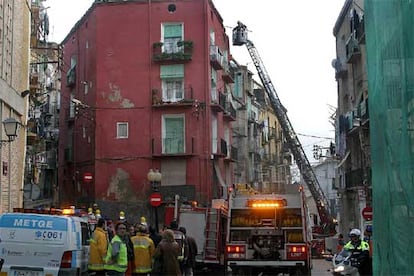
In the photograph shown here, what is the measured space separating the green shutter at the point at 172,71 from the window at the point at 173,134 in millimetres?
2261

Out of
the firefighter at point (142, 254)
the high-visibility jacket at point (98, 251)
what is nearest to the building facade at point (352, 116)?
the firefighter at point (142, 254)

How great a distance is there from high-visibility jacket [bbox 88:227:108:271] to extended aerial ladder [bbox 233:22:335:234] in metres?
25.3

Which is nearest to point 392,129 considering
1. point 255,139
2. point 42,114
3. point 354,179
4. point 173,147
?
point 173,147

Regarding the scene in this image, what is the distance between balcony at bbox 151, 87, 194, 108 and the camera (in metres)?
35.5

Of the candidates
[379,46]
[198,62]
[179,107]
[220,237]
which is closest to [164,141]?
[179,107]

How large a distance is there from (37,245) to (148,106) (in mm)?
24219

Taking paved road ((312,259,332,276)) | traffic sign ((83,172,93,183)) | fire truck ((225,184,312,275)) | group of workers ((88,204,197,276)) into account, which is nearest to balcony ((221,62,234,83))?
traffic sign ((83,172,93,183))

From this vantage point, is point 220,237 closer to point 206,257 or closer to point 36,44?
point 206,257

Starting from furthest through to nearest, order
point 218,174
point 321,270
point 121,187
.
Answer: point 218,174 < point 121,187 < point 321,270

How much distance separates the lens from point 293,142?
139 feet

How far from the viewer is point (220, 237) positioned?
19.5 metres

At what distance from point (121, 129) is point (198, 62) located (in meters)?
5.68

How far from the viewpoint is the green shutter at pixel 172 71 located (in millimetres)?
36125

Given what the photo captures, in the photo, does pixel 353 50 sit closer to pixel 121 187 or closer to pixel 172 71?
pixel 172 71
